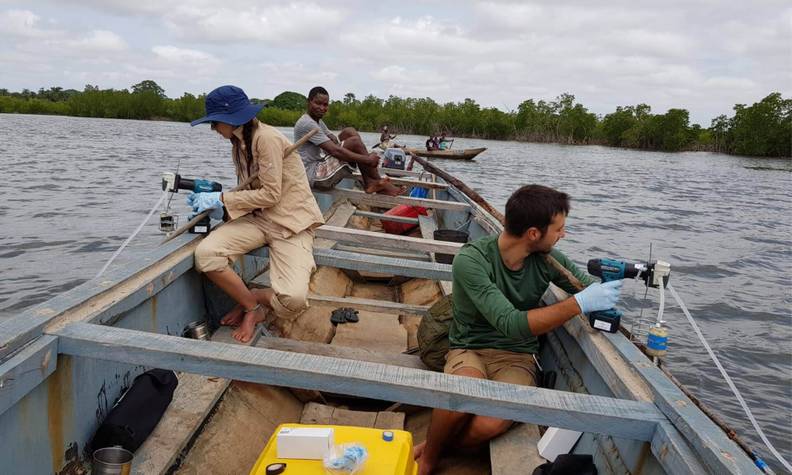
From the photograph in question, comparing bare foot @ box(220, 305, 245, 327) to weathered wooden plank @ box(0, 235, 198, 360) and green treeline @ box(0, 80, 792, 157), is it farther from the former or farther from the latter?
green treeline @ box(0, 80, 792, 157)

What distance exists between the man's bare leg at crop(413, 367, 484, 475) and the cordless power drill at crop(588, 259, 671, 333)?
686 mm

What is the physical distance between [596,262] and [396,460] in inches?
53.8

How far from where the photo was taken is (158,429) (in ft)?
8.54

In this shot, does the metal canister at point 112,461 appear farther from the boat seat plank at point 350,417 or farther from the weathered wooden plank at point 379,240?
the weathered wooden plank at point 379,240

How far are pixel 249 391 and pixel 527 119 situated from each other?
285 ft

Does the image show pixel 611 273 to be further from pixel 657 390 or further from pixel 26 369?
pixel 26 369

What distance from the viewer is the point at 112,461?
2.25 m

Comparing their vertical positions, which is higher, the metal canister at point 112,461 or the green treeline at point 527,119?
the green treeline at point 527,119

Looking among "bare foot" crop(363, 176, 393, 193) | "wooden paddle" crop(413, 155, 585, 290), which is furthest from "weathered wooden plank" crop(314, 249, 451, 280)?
"bare foot" crop(363, 176, 393, 193)

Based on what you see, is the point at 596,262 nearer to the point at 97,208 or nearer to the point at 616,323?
the point at 616,323

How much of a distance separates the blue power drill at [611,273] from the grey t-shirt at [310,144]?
4.47 meters

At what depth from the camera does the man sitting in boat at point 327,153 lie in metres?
6.64

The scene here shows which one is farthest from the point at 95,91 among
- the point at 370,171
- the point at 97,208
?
the point at 370,171

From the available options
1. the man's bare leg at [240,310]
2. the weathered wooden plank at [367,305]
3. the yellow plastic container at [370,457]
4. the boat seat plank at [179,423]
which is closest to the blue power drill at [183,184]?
the man's bare leg at [240,310]
